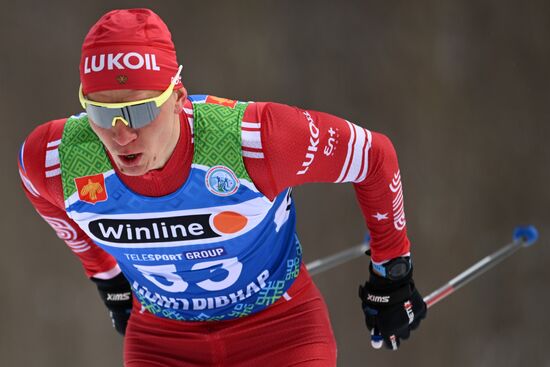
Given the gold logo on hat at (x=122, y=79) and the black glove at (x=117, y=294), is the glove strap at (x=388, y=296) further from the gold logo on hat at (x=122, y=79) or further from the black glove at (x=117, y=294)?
the gold logo on hat at (x=122, y=79)

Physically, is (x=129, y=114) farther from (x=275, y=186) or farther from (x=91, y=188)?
(x=275, y=186)

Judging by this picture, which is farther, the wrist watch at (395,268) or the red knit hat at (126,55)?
the wrist watch at (395,268)

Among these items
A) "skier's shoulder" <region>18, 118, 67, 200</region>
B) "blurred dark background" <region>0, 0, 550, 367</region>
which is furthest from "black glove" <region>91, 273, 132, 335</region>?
"blurred dark background" <region>0, 0, 550, 367</region>

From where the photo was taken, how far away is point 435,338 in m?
5.07

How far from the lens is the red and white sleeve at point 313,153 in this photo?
206cm

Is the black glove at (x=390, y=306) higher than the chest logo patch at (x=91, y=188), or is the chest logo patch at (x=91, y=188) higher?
the chest logo patch at (x=91, y=188)

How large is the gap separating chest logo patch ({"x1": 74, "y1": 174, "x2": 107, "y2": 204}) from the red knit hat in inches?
9.1

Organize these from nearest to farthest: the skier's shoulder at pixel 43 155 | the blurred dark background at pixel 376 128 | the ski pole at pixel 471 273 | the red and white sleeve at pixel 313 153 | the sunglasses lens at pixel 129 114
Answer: the sunglasses lens at pixel 129 114 → the red and white sleeve at pixel 313 153 → the skier's shoulder at pixel 43 155 → the ski pole at pixel 471 273 → the blurred dark background at pixel 376 128

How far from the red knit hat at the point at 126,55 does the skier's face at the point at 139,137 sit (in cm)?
2

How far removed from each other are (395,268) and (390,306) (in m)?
0.12

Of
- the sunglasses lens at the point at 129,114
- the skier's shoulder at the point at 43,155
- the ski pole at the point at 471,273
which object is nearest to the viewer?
the sunglasses lens at the point at 129,114

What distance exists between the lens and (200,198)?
6.91ft

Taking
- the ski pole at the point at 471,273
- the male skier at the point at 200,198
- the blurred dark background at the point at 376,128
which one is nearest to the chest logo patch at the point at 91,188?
the male skier at the point at 200,198

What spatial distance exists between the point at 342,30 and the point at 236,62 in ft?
1.97
